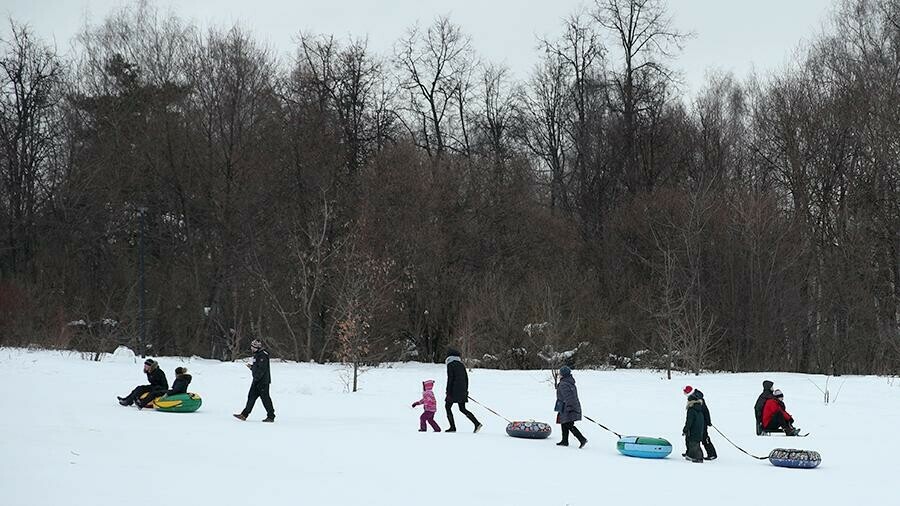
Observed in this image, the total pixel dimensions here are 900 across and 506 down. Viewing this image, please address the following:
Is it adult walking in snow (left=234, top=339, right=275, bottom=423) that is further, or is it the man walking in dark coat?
adult walking in snow (left=234, top=339, right=275, bottom=423)

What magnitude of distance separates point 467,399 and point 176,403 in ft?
18.7

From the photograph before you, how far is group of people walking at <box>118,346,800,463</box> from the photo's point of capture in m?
15.8

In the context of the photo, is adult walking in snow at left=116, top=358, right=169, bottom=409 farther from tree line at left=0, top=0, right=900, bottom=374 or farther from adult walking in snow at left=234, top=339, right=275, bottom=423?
tree line at left=0, top=0, right=900, bottom=374

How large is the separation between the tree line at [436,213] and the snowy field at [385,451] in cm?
919

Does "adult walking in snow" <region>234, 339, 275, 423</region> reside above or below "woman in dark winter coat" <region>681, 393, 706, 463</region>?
above

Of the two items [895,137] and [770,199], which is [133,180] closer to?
[770,199]

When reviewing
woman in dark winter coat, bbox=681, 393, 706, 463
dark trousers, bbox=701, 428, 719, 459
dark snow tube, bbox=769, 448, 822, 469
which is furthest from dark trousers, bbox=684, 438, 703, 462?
dark snow tube, bbox=769, 448, 822, 469

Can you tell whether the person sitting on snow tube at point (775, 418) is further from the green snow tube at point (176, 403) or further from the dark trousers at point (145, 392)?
the dark trousers at point (145, 392)

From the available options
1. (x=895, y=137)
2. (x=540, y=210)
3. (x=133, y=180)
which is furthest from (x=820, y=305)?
(x=133, y=180)

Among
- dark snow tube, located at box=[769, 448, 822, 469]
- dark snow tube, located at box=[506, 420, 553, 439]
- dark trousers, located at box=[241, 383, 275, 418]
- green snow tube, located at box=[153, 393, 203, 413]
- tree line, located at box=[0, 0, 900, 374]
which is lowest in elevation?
dark snow tube, located at box=[769, 448, 822, 469]

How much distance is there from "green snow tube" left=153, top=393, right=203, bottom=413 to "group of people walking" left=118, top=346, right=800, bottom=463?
0.46ft

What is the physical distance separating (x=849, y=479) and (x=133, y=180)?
Answer: 36.1 m

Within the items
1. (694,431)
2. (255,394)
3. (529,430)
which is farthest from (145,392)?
(694,431)

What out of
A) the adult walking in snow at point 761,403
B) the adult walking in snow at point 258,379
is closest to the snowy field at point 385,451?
the adult walking in snow at point 761,403
